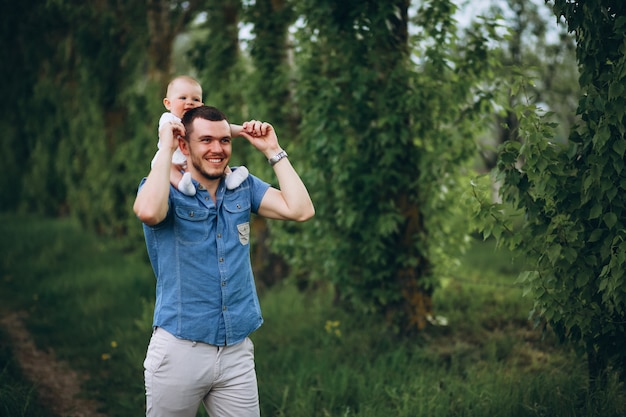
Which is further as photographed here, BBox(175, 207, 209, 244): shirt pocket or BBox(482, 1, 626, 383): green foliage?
BBox(482, 1, 626, 383): green foliage

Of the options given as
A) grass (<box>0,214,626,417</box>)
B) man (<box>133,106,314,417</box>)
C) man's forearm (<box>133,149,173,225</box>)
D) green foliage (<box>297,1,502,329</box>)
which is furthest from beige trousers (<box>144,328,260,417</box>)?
green foliage (<box>297,1,502,329</box>)

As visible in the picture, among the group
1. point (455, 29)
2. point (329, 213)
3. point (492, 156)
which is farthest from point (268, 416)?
point (492, 156)

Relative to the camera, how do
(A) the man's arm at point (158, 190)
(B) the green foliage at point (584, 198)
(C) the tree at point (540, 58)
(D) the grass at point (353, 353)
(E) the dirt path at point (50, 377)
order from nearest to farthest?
(A) the man's arm at point (158, 190) < (B) the green foliage at point (584, 198) < (D) the grass at point (353, 353) < (E) the dirt path at point (50, 377) < (C) the tree at point (540, 58)

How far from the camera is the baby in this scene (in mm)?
3023

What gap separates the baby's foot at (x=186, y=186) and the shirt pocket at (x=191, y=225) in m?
0.08

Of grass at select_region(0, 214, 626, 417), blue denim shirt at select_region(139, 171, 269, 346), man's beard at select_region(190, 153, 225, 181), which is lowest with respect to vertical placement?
grass at select_region(0, 214, 626, 417)

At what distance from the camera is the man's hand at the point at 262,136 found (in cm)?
322

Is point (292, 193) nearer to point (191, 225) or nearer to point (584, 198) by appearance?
point (191, 225)

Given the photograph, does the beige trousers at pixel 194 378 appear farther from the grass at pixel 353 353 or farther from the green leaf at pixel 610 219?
the green leaf at pixel 610 219

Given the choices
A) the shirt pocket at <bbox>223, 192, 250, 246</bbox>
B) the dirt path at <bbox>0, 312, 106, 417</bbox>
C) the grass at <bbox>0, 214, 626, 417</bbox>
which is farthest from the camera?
the dirt path at <bbox>0, 312, 106, 417</bbox>

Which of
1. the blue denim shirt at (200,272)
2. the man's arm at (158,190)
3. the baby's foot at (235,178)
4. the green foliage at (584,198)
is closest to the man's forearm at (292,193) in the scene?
the baby's foot at (235,178)

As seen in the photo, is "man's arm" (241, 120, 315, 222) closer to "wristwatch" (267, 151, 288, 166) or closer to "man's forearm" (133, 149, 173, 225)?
"wristwatch" (267, 151, 288, 166)

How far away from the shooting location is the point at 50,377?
595 centimetres

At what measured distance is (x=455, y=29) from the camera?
5.68m
